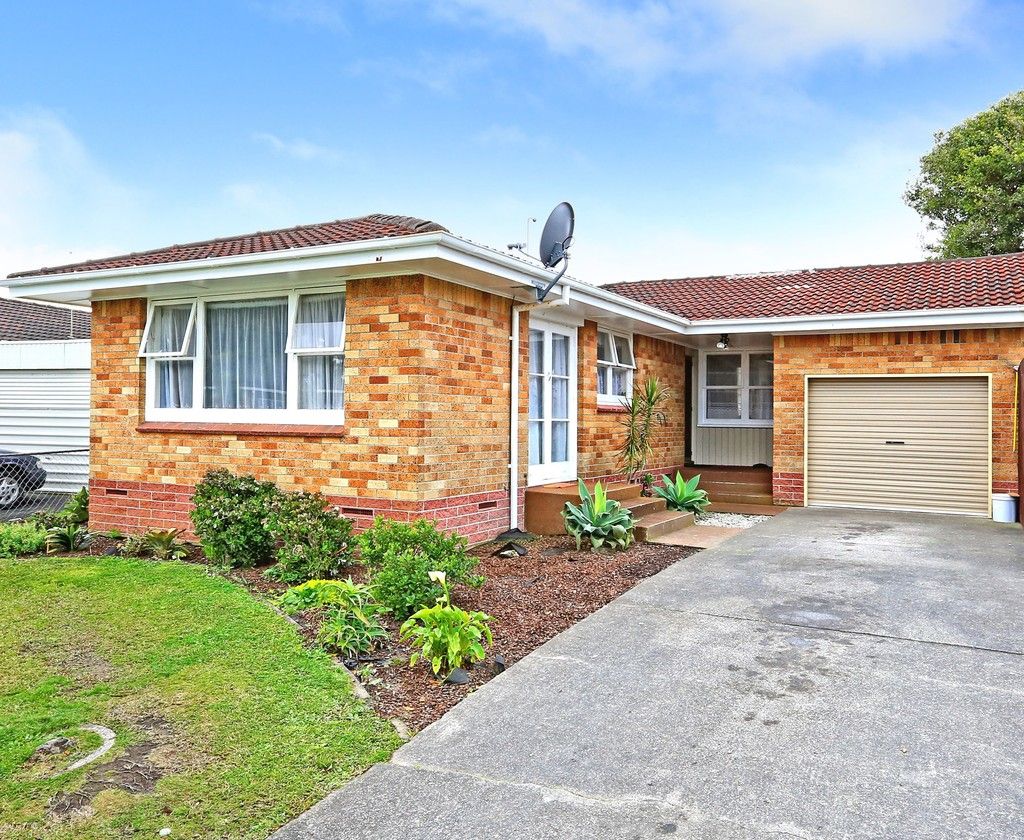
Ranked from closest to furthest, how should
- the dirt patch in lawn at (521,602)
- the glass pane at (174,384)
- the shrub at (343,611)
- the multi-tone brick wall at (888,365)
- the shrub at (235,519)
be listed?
the dirt patch in lawn at (521,602) → the shrub at (343,611) → the shrub at (235,519) → the glass pane at (174,384) → the multi-tone brick wall at (888,365)

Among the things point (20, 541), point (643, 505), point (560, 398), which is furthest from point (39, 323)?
point (643, 505)

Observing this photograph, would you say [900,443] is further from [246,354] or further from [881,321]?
[246,354]

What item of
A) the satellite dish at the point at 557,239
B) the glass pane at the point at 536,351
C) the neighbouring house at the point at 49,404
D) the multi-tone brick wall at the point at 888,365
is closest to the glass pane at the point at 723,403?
the multi-tone brick wall at the point at 888,365

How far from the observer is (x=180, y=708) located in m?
3.91

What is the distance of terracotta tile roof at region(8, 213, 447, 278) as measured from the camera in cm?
741

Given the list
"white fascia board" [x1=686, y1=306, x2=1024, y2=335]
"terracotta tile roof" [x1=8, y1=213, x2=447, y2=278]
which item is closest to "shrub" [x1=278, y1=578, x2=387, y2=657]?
"terracotta tile roof" [x1=8, y1=213, x2=447, y2=278]

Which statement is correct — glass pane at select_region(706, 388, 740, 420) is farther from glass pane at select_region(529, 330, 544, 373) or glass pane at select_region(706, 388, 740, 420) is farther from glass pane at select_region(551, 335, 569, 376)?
glass pane at select_region(529, 330, 544, 373)

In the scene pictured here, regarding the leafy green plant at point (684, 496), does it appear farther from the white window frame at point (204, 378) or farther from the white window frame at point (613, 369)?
the white window frame at point (204, 378)

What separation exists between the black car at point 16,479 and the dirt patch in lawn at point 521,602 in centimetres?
944

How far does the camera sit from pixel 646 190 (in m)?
16.3

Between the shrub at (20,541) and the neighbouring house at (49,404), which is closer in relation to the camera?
the shrub at (20,541)

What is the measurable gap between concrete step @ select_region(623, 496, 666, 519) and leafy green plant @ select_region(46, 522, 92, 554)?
6123 mm

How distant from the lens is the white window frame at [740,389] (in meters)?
13.8

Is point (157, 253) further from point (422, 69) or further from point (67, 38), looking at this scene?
point (422, 69)
